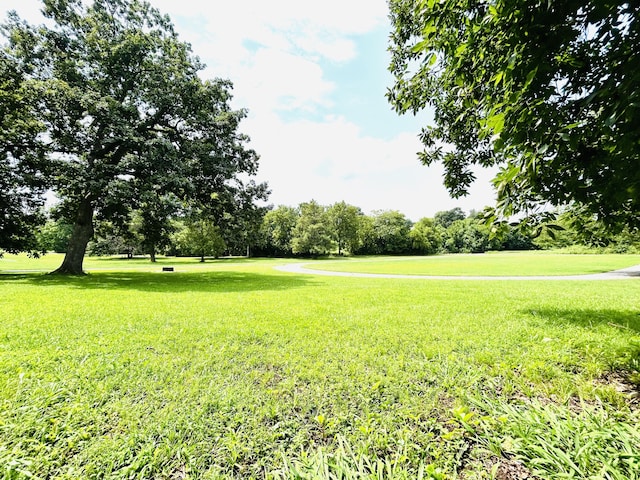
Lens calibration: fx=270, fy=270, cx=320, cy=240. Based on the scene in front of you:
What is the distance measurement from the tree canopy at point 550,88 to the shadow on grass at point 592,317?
9.25 feet

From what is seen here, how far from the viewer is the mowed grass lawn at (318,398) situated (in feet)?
6.62

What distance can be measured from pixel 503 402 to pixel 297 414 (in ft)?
6.79

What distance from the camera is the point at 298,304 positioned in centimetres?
745

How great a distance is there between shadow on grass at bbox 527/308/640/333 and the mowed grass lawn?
8 centimetres

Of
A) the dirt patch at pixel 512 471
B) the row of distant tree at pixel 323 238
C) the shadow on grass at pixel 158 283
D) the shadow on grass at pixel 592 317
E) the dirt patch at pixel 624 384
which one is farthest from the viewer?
the row of distant tree at pixel 323 238

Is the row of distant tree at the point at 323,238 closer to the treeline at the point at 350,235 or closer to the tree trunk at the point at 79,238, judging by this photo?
the treeline at the point at 350,235

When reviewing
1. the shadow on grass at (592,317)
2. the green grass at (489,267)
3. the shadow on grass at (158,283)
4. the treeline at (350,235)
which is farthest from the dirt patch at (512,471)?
the treeline at (350,235)

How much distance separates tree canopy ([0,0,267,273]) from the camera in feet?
38.5

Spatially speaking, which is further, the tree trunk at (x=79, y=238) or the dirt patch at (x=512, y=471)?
the tree trunk at (x=79, y=238)

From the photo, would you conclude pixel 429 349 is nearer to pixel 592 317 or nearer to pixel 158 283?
pixel 592 317

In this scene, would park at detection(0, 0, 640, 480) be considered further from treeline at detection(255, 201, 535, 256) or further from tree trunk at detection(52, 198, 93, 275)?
treeline at detection(255, 201, 535, 256)

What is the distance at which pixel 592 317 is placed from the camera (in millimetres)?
5793

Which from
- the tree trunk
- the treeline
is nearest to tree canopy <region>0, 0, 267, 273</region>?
the tree trunk

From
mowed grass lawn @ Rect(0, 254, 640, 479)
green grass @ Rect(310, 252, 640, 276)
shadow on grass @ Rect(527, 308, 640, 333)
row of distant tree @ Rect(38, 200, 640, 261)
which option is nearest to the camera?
mowed grass lawn @ Rect(0, 254, 640, 479)
